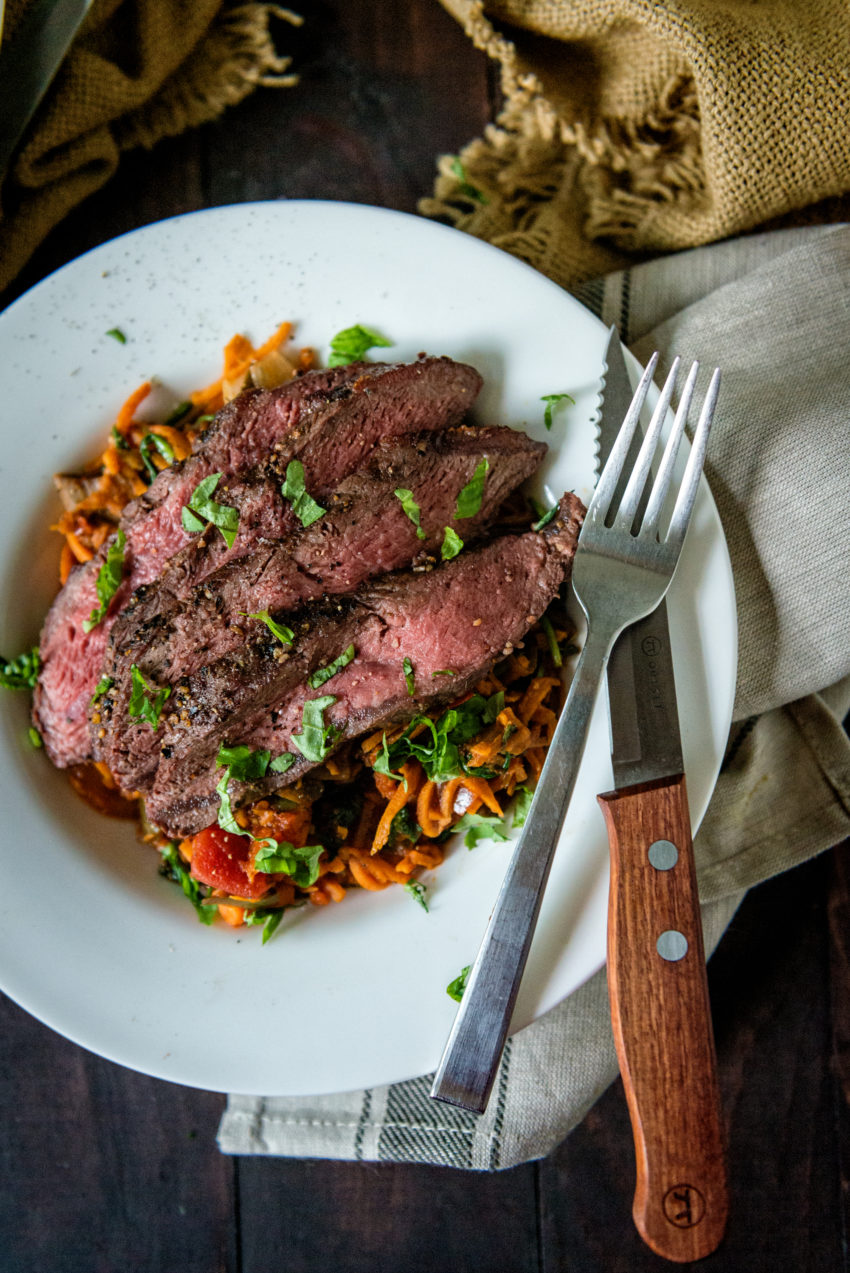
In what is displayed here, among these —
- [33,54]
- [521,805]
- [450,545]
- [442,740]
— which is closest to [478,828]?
[521,805]

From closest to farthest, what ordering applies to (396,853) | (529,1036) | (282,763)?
1. (282,763)
2. (396,853)
3. (529,1036)

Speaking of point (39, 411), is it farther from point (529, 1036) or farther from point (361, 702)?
point (529, 1036)

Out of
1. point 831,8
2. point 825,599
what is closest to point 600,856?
point 825,599

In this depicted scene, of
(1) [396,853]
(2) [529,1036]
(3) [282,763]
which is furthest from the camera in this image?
(2) [529,1036]

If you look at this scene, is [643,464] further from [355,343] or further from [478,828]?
[478,828]

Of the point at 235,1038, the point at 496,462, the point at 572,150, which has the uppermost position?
the point at 572,150

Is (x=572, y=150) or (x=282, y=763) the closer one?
(x=282, y=763)
